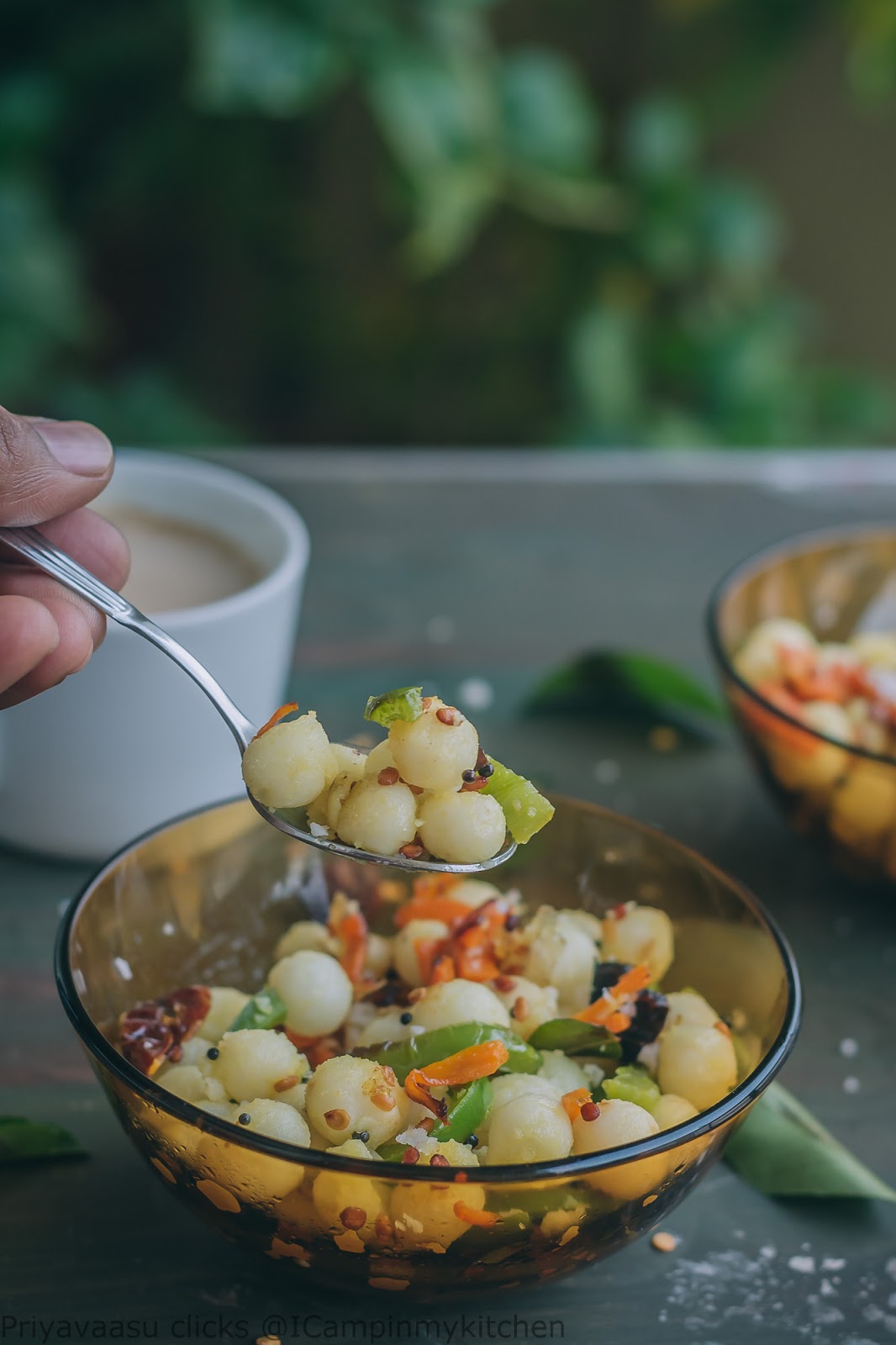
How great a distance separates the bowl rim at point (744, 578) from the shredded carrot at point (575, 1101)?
0.93 ft

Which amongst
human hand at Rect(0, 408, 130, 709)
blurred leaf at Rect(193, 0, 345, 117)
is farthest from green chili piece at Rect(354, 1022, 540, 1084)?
blurred leaf at Rect(193, 0, 345, 117)

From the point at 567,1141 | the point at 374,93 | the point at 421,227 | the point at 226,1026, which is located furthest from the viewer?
the point at 421,227

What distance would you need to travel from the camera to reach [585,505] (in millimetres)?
1342

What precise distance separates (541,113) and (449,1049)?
68.4 inches

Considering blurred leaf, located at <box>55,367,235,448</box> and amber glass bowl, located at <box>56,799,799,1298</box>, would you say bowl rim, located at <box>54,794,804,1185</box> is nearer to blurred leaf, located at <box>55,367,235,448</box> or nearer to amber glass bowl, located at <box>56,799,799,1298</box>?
amber glass bowl, located at <box>56,799,799,1298</box>

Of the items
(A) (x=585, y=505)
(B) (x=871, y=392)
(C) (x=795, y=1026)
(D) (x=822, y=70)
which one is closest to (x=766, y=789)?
(C) (x=795, y=1026)

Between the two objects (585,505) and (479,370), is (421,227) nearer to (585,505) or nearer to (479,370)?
(479,370)

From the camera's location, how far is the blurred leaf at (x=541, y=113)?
6.56ft

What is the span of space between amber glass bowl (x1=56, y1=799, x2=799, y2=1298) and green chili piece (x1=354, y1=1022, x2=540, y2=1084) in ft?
0.27

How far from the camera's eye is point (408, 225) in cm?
240

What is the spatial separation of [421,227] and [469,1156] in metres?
1.78

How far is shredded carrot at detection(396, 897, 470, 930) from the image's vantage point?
69 centimetres

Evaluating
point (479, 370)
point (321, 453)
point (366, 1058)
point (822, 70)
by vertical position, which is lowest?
point (479, 370)

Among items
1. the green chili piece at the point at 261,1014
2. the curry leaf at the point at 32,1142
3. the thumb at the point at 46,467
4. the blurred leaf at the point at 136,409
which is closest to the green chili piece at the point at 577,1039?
the green chili piece at the point at 261,1014
